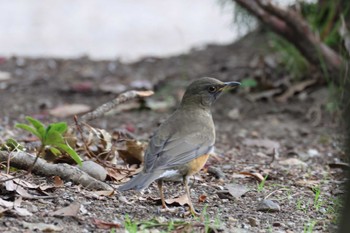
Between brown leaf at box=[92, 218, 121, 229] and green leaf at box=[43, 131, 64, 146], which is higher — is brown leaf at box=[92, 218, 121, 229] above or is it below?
below

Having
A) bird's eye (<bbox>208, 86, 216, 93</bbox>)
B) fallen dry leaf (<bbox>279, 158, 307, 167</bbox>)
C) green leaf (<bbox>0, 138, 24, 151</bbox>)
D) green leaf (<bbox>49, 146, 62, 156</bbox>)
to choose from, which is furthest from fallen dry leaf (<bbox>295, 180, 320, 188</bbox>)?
green leaf (<bbox>0, 138, 24, 151</bbox>)

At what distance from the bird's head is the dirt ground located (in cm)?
54

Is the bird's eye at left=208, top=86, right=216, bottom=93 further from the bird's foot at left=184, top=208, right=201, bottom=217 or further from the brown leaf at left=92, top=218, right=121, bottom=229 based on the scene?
the brown leaf at left=92, top=218, right=121, bottom=229

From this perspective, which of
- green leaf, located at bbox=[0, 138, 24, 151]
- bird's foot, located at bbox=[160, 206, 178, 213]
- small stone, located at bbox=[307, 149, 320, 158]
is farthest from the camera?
small stone, located at bbox=[307, 149, 320, 158]

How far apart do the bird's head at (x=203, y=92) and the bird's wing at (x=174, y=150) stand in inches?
21.7

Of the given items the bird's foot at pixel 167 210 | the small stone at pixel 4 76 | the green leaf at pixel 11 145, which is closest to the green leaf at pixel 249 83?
the small stone at pixel 4 76

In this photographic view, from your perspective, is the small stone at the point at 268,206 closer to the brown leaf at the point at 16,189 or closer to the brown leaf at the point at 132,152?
the brown leaf at the point at 132,152

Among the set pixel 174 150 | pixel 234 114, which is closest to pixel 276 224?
pixel 174 150

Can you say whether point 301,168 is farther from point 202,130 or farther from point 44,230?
point 44,230

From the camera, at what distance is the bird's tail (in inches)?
185

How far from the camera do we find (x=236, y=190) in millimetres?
5543

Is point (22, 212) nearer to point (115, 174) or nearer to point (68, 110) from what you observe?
point (115, 174)

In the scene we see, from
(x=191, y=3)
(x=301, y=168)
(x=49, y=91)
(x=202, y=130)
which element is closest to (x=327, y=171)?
(x=301, y=168)

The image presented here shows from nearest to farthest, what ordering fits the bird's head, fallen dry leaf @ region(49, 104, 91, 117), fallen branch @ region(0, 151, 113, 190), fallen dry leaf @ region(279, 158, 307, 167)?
fallen branch @ region(0, 151, 113, 190)
the bird's head
fallen dry leaf @ region(279, 158, 307, 167)
fallen dry leaf @ region(49, 104, 91, 117)
